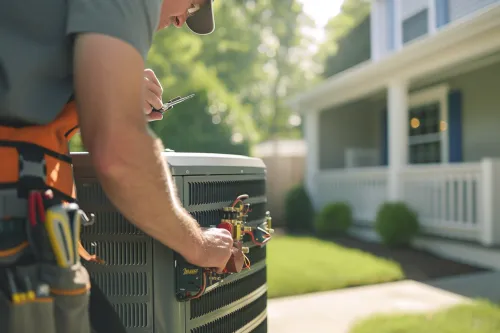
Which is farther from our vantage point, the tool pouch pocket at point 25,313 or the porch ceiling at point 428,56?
the porch ceiling at point 428,56

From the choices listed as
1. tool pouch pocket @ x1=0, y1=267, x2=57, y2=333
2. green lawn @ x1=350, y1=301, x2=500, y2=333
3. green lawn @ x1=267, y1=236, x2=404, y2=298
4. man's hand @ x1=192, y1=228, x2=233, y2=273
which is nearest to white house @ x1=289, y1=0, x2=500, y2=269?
green lawn @ x1=267, y1=236, x2=404, y2=298

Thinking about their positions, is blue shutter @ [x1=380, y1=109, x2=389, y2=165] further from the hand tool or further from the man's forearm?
the hand tool

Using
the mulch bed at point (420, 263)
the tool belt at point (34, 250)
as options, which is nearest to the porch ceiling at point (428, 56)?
the mulch bed at point (420, 263)

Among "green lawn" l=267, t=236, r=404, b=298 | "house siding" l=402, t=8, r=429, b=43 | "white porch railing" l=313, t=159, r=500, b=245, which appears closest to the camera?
"green lawn" l=267, t=236, r=404, b=298

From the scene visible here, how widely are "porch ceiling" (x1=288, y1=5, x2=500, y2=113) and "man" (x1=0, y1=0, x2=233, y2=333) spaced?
570 cm

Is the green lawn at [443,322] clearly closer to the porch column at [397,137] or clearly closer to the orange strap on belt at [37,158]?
the orange strap on belt at [37,158]

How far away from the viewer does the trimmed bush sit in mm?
9305

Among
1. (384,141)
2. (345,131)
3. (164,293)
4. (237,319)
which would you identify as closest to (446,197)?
(384,141)

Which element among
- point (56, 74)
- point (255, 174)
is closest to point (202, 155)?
point (255, 174)

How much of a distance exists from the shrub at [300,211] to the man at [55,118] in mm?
9924

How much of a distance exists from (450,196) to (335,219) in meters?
2.79

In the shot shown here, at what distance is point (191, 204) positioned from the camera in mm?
1515

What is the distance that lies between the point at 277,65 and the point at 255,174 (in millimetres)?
25775

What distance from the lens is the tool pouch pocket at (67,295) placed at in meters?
0.97
